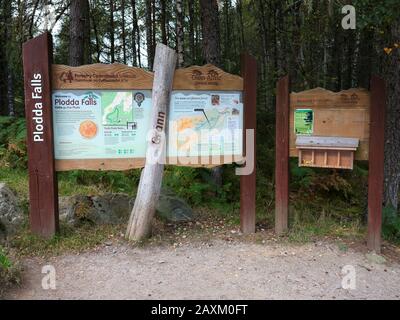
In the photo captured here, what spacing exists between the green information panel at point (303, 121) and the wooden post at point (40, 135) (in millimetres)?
3260

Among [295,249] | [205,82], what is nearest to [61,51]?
[205,82]

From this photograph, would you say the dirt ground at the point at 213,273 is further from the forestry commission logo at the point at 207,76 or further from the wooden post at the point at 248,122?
the forestry commission logo at the point at 207,76

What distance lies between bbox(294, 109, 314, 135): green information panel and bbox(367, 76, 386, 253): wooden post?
30.4 inches

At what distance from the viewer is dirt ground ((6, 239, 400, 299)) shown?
4273 mm

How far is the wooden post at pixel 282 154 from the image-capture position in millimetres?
5875

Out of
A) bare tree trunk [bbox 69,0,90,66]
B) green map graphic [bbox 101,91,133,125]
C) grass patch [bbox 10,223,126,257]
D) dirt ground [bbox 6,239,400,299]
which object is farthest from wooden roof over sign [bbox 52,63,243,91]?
bare tree trunk [bbox 69,0,90,66]

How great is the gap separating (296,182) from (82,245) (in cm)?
523

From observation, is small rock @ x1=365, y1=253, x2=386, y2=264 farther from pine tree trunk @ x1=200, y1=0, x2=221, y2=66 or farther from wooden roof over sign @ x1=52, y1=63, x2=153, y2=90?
pine tree trunk @ x1=200, y1=0, x2=221, y2=66

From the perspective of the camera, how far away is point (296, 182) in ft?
30.2

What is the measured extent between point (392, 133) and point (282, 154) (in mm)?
2059

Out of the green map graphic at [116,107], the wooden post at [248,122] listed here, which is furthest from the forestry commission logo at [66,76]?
the wooden post at [248,122]

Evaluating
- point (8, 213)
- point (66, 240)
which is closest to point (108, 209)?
point (66, 240)

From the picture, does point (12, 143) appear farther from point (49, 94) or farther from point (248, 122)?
point (248, 122)

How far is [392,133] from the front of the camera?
672 centimetres
